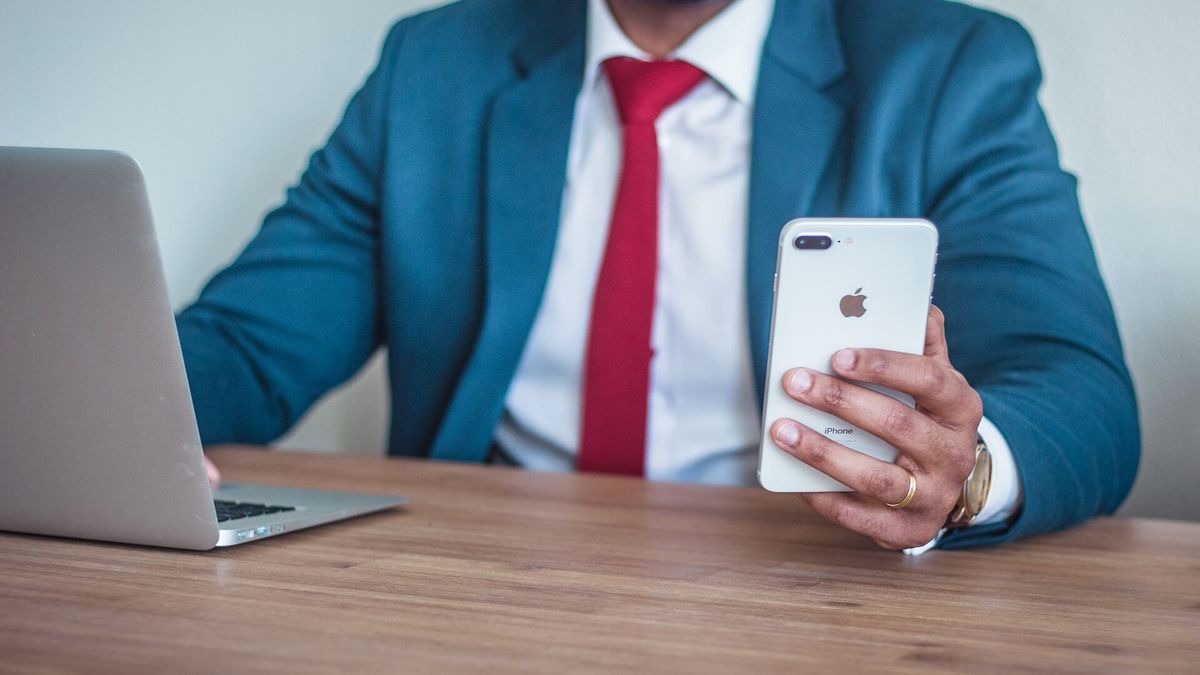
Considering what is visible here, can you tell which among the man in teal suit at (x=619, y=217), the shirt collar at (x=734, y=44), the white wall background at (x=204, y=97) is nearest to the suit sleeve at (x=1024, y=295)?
the man in teal suit at (x=619, y=217)

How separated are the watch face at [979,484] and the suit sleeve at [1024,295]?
4 cm

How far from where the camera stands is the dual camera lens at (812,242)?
734 mm

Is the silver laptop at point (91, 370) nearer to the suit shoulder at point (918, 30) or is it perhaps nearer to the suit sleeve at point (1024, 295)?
the suit sleeve at point (1024, 295)

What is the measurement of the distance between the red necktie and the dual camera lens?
2.11ft

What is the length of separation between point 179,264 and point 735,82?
114 cm

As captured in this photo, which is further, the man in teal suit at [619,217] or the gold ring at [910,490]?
the man in teal suit at [619,217]

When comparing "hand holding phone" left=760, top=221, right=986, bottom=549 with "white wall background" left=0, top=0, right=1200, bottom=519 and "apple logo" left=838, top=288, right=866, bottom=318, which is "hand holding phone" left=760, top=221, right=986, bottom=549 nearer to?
"apple logo" left=838, top=288, right=866, bottom=318

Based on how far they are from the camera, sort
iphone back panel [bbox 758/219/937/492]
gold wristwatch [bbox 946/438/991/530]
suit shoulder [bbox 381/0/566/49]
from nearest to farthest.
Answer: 1. iphone back panel [bbox 758/219/937/492]
2. gold wristwatch [bbox 946/438/991/530]
3. suit shoulder [bbox 381/0/566/49]

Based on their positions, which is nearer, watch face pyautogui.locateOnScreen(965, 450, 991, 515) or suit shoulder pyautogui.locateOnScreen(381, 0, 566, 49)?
watch face pyautogui.locateOnScreen(965, 450, 991, 515)

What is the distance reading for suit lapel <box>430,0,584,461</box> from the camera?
4.60 ft

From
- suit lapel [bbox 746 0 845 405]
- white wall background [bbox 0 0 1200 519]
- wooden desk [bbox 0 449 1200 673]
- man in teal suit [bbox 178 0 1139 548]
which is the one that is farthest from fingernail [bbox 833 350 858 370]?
white wall background [bbox 0 0 1200 519]

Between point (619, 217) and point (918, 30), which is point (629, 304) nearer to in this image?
point (619, 217)

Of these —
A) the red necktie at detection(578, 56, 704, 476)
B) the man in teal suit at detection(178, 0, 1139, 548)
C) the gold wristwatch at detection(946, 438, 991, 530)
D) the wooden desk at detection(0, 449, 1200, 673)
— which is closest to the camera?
the wooden desk at detection(0, 449, 1200, 673)

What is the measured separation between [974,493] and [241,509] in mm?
574
